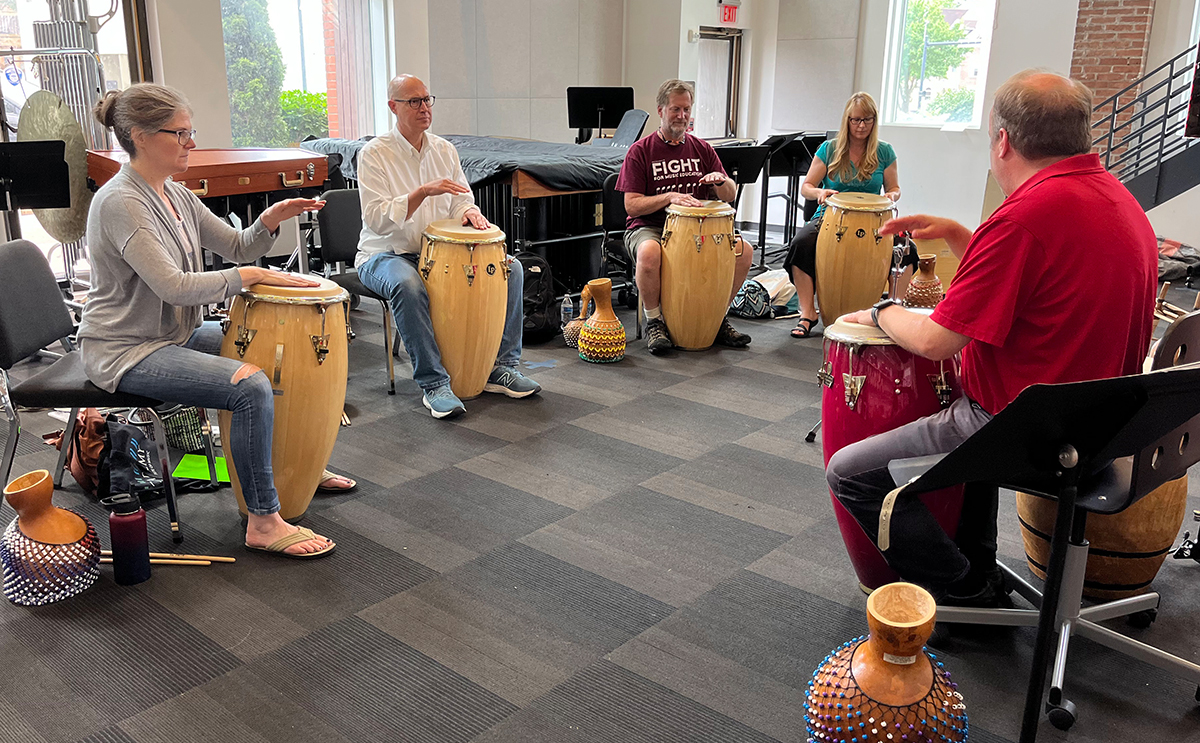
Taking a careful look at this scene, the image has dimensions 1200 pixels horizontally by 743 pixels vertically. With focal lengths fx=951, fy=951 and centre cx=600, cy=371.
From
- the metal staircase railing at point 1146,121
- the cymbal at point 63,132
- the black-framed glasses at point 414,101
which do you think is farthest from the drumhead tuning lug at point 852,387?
the metal staircase railing at point 1146,121

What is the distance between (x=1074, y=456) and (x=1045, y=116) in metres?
0.72

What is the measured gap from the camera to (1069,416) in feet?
5.21

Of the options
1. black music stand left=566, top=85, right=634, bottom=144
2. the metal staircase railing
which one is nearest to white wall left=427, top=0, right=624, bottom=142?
black music stand left=566, top=85, right=634, bottom=144

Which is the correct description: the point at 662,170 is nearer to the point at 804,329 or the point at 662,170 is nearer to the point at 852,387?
the point at 804,329

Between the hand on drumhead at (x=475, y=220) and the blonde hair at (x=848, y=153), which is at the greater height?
the blonde hair at (x=848, y=153)

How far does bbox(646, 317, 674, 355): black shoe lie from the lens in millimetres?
4762

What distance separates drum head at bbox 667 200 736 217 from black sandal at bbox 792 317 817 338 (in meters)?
0.89

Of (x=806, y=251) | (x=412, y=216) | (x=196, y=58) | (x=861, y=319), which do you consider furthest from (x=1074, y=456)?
(x=196, y=58)

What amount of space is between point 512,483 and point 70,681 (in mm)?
1434

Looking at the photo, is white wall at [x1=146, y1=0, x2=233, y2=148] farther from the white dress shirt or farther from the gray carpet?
the gray carpet

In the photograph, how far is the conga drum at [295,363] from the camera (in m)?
2.63

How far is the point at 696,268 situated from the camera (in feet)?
15.2

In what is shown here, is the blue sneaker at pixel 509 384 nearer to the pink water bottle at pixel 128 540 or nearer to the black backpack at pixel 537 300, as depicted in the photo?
the black backpack at pixel 537 300

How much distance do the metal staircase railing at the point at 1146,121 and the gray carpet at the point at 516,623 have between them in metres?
5.26
